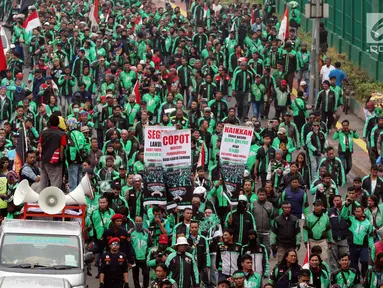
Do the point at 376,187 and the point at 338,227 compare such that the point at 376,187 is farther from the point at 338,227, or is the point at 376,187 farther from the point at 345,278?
the point at 345,278

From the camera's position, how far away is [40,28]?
41.7 m

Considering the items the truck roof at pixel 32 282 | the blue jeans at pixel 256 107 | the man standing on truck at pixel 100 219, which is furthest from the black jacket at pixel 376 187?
the blue jeans at pixel 256 107

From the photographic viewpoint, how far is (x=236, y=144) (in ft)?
77.5

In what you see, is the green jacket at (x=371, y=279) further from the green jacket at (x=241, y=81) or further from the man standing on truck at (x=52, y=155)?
the green jacket at (x=241, y=81)

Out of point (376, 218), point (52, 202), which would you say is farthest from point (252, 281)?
point (376, 218)

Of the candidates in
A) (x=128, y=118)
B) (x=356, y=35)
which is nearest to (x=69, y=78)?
(x=128, y=118)

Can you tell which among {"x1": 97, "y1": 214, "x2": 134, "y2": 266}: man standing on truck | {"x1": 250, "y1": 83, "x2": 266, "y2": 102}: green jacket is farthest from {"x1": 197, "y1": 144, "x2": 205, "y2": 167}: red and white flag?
{"x1": 250, "y1": 83, "x2": 266, "y2": 102}: green jacket

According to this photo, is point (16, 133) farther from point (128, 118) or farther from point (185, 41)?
point (185, 41)

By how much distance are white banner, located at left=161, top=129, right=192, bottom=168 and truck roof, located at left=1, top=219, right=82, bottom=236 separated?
3.06 m

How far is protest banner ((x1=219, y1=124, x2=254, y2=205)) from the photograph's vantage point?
23344 mm

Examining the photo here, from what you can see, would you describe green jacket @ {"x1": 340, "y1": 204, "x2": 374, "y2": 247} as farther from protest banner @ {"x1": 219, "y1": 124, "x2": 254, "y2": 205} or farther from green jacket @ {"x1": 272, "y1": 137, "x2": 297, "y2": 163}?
green jacket @ {"x1": 272, "y1": 137, "x2": 297, "y2": 163}

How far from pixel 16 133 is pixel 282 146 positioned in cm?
517

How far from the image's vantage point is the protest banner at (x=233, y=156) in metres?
23.3

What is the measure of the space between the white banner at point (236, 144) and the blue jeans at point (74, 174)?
2.51 metres
